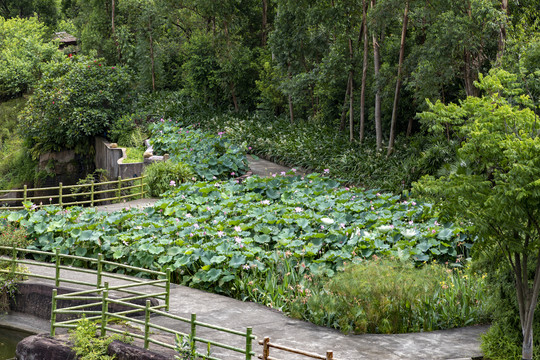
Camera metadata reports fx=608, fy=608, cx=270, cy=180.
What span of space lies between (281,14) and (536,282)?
1883 centimetres

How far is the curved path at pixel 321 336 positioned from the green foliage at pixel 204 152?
8431mm

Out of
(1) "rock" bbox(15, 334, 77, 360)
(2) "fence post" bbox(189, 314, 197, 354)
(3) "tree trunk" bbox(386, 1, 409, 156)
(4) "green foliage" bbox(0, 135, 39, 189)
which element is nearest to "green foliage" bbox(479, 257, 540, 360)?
(2) "fence post" bbox(189, 314, 197, 354)

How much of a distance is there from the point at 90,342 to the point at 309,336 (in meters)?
2.96

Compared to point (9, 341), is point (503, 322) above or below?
above

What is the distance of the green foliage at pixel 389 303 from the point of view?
8680 mm

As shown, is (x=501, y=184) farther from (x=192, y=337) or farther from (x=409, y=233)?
(x=409, y=233)

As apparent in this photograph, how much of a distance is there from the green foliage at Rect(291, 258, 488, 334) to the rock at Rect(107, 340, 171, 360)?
7.76 ft

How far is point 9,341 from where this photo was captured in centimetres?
1062

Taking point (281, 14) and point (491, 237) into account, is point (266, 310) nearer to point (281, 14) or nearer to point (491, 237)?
point (491, 237)

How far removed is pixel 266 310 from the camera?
31.4ft

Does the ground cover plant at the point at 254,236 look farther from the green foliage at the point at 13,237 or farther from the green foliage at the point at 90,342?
the green foliage at the point at 90,342

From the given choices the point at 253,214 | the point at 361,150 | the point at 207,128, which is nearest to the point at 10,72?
the point at 207,128

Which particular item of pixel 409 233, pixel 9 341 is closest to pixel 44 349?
pixel 9 341

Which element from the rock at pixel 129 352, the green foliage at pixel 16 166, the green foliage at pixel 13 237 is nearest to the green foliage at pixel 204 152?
the green foliage at pixel 13 237
